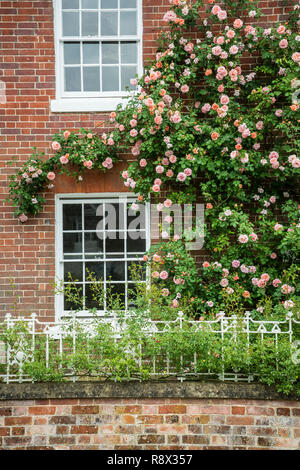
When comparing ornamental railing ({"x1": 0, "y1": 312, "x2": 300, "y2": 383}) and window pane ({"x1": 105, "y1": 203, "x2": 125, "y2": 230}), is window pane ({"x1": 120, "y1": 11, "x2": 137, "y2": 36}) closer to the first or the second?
window pane ({"x1": 105, "y1": 203, "x2": 125, "y2": 230})

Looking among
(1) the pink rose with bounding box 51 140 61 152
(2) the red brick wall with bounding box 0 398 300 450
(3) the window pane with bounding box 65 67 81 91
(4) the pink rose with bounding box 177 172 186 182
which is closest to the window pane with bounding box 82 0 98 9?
(3) the window pane with bounding box 65 67 81 91

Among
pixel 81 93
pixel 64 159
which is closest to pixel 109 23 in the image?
pixel 81 93

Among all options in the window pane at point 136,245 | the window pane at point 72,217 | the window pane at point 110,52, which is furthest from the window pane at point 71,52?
the window pane at point 136,245

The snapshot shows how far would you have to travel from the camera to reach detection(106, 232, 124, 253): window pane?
6.74 meters

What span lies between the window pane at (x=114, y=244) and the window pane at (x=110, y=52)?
8.85 feet

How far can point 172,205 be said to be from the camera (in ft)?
21.3

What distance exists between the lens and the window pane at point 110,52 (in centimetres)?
675

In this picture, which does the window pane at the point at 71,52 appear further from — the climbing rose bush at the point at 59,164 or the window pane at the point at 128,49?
the climbing rose bush at the point at 59,164

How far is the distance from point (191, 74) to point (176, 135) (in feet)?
3.16

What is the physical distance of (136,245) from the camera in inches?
266

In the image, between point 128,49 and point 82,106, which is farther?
point 128,49

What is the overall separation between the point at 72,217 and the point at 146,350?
2.74 m

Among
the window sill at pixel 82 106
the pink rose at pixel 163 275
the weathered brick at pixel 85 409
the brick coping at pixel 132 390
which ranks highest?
the window sill at pixel 82 106

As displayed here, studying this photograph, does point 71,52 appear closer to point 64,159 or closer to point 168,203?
point 64,159
